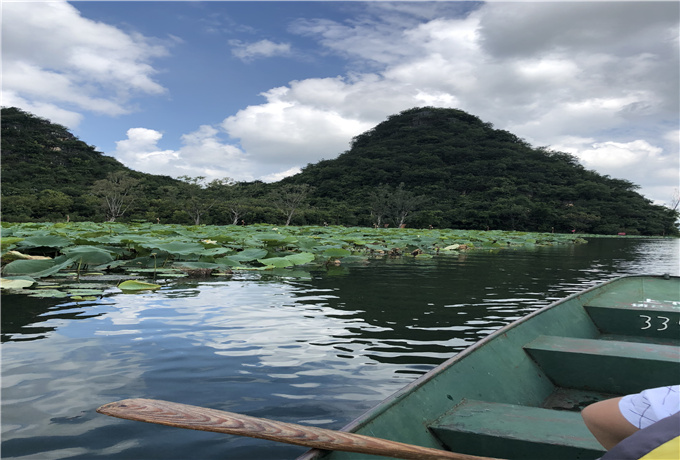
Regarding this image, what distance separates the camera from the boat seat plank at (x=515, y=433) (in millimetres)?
1354

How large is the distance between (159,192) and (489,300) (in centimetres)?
3250

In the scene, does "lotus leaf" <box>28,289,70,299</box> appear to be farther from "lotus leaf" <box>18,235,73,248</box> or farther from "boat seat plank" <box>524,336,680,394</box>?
"boat seat plank" <box>524,336,680,394</box>

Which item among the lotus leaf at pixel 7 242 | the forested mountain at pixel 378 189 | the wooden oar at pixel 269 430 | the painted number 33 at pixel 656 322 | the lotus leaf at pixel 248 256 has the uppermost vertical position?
the forested mountain at pixel 378 189

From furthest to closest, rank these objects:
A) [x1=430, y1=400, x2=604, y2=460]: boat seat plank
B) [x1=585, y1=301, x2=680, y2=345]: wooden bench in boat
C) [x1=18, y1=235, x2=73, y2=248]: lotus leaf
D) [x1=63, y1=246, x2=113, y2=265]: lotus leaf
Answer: [x1=18, y1=235, x2=73, y2=248]: lotus leaf, [x1=63, y1=246, x2=113, y2=265]: lotus leaf, [x1=585, y1=301, x2=680, y2=345]: wooden bench in boat, [x1=430, y1=400, x2=604, y2=460]: boat seat plank

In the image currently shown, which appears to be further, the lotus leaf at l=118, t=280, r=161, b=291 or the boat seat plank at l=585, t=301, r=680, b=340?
the lotus leaf at l=118, t=280, r=161, b=291

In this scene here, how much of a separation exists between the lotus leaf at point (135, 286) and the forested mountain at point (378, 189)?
19.6m

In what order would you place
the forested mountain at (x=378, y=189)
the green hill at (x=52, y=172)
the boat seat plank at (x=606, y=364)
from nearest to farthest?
the boat seat plank at (x=606, y=364), the green hill at (x=52, y=172), the forested mountain at (x=378, y=189)

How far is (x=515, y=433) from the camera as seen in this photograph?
4.66 ft

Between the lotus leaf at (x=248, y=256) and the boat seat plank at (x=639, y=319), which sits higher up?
the lotus leaf at (x=248, y=256)

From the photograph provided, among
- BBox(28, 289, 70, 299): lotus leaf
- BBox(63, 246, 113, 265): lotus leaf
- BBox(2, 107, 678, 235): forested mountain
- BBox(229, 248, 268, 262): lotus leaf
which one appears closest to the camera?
BBox(28, 289, 70, 299): lotus leaf

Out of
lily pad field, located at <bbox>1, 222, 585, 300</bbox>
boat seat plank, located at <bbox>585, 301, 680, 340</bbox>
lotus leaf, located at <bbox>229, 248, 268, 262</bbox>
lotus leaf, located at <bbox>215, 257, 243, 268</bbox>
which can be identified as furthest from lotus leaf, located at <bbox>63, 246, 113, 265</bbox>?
boat seat plank, located at <bbox>585, 301, 680, 340</bbox>

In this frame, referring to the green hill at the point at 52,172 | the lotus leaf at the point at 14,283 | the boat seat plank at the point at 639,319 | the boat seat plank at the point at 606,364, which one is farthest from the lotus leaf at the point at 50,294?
the green hill at the point at 52,172

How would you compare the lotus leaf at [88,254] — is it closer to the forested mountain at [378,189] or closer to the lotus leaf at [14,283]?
the lotus leaf at [14,283]

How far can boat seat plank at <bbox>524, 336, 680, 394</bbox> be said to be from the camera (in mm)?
2061
